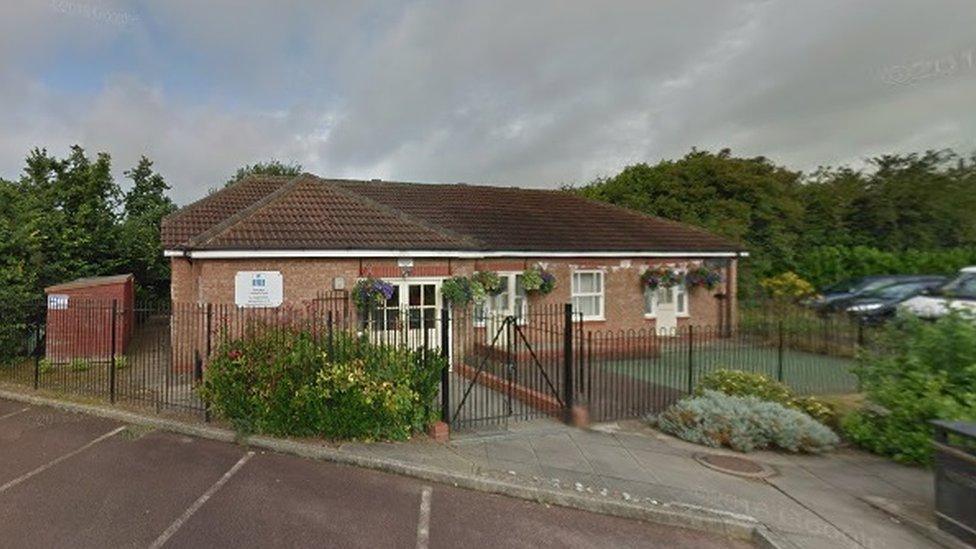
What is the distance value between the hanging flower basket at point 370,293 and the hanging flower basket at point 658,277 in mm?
8936

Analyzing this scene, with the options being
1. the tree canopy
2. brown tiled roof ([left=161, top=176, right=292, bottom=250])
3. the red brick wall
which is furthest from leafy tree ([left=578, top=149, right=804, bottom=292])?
brown tiled roof ([left=161, top=176, right=292, bottom=250])

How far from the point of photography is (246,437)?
709cm

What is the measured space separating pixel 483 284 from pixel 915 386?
868cm

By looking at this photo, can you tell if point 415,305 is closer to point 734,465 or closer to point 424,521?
point 424,521

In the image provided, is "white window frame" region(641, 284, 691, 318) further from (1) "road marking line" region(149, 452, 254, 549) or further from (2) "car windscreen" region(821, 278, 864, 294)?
(1) "road marking line" region(149, 452, 254, 549)

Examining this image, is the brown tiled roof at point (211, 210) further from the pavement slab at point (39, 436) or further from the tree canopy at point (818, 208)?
the tree canopy at point (818, 208)

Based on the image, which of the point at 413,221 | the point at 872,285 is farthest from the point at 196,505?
the point at 872,285

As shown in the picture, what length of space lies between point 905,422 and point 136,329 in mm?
20890

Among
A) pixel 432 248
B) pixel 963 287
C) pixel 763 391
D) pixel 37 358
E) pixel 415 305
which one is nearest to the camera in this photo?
pixel 763 391

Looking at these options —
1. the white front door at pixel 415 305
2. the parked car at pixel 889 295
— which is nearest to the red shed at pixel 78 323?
the white front door at pixel 415 305

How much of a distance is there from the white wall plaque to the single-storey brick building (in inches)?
0.9

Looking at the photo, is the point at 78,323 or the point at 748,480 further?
the point at 78,323

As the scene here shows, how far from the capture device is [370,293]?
1137cm

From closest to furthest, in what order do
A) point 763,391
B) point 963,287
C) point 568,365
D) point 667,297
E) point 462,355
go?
point 568,365
point 763,391
point 462,355
point 963,287
point 667,297
